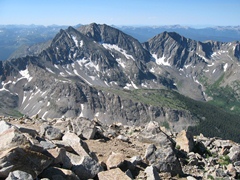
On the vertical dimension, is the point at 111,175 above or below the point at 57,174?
below

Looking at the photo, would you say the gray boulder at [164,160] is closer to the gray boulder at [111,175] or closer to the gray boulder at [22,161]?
the gray boulder at [111,175]

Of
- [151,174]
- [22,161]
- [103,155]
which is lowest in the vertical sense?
[103,155]

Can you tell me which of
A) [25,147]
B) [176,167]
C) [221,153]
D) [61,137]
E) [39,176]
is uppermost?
[25,147]

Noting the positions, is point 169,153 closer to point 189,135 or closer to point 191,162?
point 191,162

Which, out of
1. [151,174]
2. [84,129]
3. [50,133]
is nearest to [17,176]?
→ [151,174]

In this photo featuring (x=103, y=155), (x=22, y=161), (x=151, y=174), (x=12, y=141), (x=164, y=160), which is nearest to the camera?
(x=22, y=161)

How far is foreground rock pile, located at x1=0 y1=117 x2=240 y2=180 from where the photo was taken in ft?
41.1

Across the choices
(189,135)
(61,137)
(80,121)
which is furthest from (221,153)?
(61,137)

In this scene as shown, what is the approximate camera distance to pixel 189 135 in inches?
1075

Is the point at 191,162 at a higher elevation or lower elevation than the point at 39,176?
lower

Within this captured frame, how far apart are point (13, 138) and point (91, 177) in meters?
4.63

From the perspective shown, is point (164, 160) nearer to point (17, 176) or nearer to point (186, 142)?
point (186, 142)

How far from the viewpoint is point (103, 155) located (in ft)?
66.2

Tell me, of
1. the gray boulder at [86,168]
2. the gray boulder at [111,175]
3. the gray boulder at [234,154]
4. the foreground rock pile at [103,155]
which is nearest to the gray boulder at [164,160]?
the foreground rock pile at [103,155]
